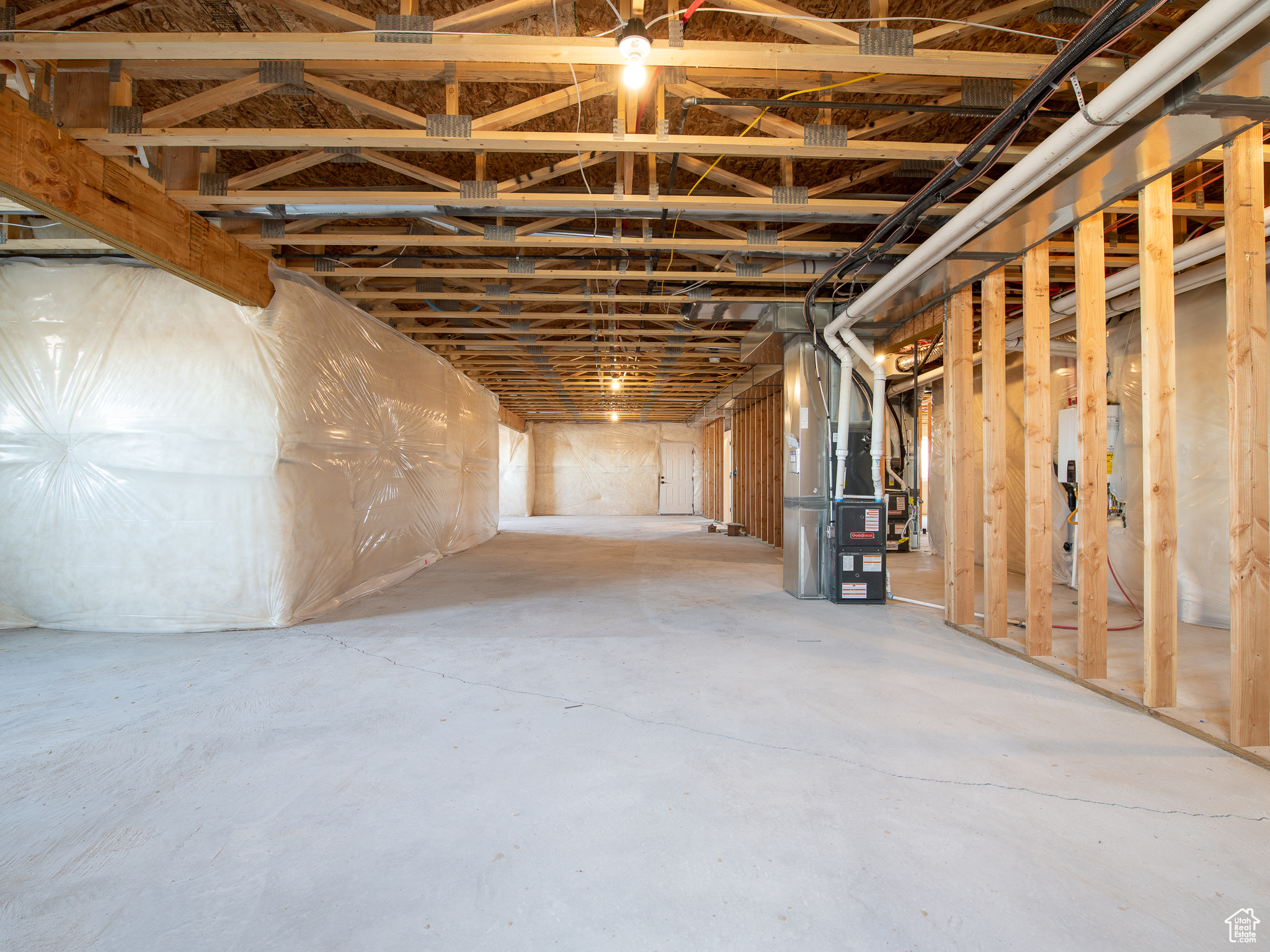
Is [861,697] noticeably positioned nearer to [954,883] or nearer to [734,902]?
[954,883]

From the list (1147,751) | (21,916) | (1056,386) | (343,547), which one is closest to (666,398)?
(1056,386)

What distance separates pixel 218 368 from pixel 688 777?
3845 millimetres

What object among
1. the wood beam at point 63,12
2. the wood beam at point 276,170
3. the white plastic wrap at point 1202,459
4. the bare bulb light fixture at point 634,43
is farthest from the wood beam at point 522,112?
the white plastic wrap at point 1202,459

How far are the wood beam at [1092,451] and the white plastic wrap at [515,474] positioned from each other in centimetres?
1188

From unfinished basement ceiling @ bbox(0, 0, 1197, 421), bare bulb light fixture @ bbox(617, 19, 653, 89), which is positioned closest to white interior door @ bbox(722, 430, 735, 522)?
unfinished basement ceiling @ bbox(0, 0, 1197, 421)

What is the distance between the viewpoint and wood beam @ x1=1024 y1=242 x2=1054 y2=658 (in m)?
3.19

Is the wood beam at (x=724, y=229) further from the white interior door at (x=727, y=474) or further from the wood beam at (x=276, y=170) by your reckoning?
the white interior door at (x=727, y=474)

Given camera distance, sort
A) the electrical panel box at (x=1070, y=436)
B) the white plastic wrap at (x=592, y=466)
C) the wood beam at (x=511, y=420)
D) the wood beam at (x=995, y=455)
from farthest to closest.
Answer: the white plastic wrap at (x=592, y=466), the wood beam at (x=511, y=420), the electrical panel box at (x=1070, y=436), the wood beam at (x=995, y=455)

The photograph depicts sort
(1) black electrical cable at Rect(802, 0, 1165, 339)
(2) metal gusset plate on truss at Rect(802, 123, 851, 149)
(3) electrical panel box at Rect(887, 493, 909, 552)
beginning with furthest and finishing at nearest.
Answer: (3) electrical panel box at Rect(887, 493, 909, 552) → (2) metal gusset plate on truss at Rect(802, 123, 851, 149) → (1) black electrical cable at Rect(802, 0, 1165, 339)

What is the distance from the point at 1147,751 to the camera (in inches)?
83.2

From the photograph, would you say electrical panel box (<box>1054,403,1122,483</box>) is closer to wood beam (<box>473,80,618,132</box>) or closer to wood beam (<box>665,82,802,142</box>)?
wood beam (<box>665,82,802,142</box>)

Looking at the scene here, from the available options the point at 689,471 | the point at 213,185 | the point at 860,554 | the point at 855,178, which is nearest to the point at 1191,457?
the point at 860,554

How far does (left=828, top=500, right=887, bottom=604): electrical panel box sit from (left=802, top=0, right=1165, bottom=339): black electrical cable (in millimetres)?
1953

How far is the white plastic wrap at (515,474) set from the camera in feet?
44.9
